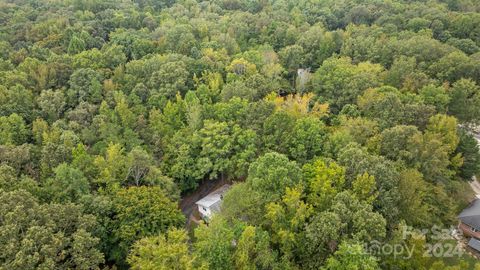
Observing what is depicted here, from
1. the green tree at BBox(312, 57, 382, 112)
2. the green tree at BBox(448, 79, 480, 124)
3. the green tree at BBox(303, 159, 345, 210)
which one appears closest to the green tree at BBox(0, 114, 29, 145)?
the green tree at BBox(303, 159, 345, 210)

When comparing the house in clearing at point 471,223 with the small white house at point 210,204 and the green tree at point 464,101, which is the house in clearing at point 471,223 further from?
the small white house at point 210,204

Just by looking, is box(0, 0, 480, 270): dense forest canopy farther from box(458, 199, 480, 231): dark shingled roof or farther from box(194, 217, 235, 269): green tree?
box(458, 199, 480, 231): dark shingled roof

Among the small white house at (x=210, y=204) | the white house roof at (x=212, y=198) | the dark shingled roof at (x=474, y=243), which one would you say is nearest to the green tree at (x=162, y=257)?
the small white house at (x=210, y=204)

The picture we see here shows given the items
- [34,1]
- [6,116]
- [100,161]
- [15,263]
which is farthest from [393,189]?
[34,1]

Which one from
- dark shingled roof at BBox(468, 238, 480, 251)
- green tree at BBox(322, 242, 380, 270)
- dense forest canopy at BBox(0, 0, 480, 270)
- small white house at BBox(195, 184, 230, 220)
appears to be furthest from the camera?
small white house at BBox(195, 184, 230, 220)

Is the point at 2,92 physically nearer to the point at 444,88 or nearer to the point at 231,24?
the point at 231,24

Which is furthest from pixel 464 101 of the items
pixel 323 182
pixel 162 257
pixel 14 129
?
pixel 14 129
